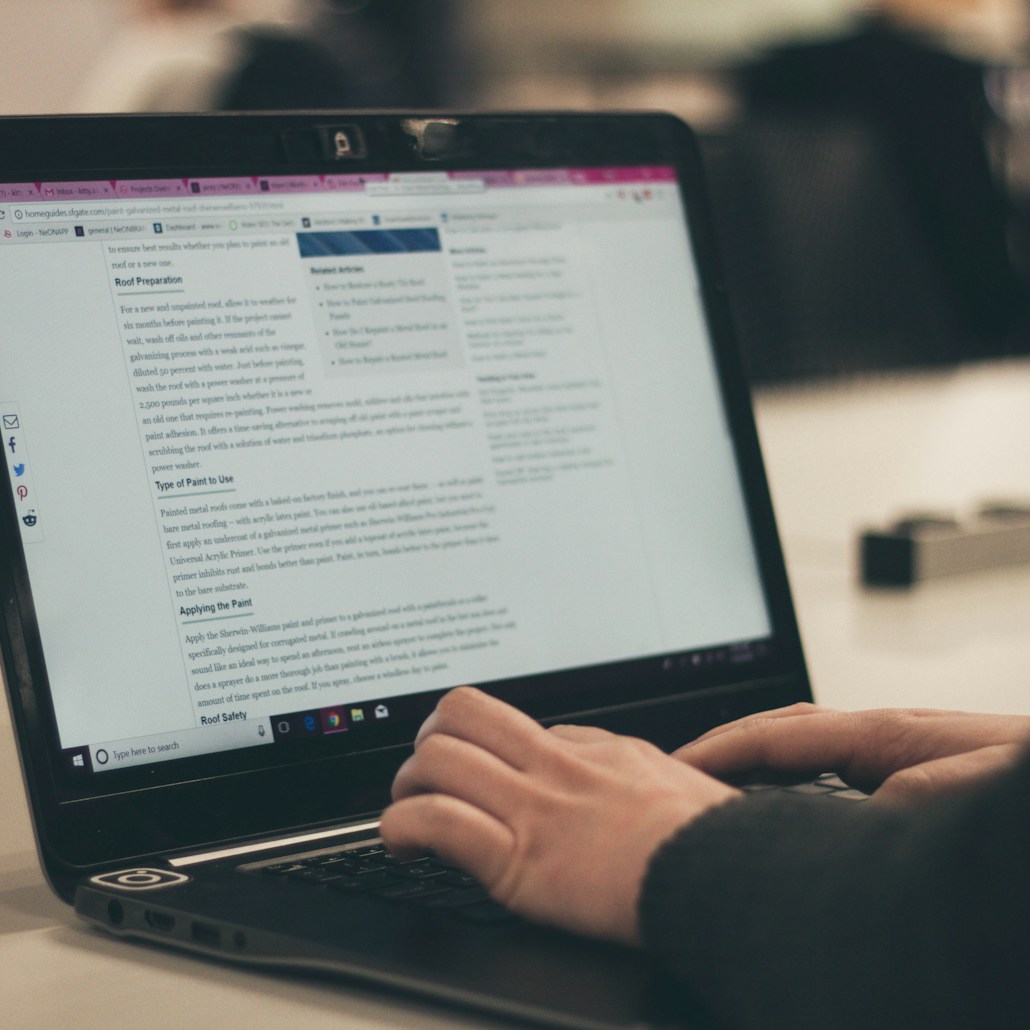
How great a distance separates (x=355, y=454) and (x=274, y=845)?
19cm

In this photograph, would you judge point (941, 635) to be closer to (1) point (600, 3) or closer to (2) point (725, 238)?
(2) point (725, 238)

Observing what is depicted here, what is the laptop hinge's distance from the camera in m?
0.58

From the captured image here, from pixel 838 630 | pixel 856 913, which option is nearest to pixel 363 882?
pixel 856 913

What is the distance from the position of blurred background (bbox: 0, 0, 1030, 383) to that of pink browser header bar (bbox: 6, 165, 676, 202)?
35.5 inches

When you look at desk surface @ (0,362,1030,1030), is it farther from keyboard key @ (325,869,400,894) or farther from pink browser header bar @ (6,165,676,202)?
pink browser header bar @ (6,165,676,202)

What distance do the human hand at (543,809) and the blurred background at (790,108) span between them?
4.00 ft

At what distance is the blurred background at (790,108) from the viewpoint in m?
1.72

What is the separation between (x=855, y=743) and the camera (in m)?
0.60

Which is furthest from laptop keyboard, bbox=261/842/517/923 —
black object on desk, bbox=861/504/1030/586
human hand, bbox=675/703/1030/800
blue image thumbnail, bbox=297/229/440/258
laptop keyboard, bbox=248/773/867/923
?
black object on desk, bbox=861/504/1030/586

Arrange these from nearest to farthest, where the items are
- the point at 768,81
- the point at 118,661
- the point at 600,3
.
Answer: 1. the point at 118,661
2. the point at 768,81
3. the point at 600,3

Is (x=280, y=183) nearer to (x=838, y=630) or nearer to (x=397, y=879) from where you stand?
(x=397, y=879)

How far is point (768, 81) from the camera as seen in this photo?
10.2 feet

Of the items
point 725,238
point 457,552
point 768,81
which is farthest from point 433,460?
point 768,81

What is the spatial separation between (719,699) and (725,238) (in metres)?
1.05
